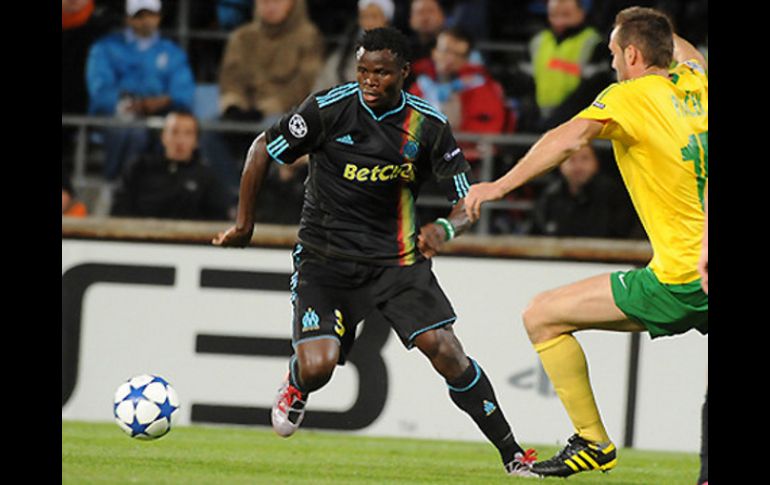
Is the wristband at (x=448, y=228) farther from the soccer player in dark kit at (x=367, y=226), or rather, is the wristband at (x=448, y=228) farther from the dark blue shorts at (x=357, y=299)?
the dark blue shorts at (x=357, y=299)

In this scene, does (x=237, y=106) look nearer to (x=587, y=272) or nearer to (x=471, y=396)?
(x=587, y=272)

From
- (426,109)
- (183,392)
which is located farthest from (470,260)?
(426,109)

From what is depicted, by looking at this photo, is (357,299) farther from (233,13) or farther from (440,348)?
(233,13)

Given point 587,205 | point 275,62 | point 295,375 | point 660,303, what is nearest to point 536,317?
point 660,303

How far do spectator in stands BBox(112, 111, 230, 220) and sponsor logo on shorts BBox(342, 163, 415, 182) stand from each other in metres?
3.62

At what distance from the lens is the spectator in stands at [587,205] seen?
10734mm

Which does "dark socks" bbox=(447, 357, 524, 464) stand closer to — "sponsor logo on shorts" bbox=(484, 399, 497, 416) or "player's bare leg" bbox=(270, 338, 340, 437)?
"sponsor logo on shorts" bbox=(484, 399, 497, 416)

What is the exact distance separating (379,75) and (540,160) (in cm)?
110

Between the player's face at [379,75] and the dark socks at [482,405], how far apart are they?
1.44 metres

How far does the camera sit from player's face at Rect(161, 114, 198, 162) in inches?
431

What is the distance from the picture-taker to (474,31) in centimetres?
1260

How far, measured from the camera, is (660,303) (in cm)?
687

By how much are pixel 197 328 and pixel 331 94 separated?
317cm

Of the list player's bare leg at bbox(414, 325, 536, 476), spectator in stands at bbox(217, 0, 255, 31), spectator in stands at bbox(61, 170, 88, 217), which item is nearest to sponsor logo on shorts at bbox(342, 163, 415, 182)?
player's bare leg at bbox(414, 325, 536, 476)
